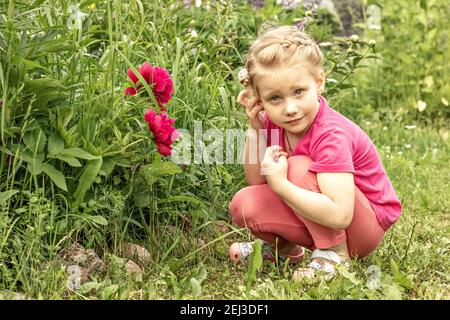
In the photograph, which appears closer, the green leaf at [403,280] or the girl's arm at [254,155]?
the green leaf at [403,280]

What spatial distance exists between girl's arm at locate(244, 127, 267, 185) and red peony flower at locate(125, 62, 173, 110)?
11.7 inches

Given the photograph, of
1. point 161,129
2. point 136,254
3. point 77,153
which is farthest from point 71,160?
point 136,254

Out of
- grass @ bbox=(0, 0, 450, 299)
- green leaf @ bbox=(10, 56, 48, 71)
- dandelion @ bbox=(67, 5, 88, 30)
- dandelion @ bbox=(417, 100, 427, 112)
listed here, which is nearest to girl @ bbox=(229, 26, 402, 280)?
grass @ bbox=(0, 0, 450, 299)

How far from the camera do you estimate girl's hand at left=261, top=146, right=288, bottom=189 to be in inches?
103

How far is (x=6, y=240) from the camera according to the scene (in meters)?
2.51

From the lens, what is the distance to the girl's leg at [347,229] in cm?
262

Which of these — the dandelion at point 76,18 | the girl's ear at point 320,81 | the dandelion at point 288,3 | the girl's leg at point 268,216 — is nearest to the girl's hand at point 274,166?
the girl's leg at point 268,216

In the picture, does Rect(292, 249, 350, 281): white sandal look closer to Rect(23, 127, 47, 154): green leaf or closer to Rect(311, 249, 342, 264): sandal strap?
Rect(311, 249, 342, 264): sandal strap

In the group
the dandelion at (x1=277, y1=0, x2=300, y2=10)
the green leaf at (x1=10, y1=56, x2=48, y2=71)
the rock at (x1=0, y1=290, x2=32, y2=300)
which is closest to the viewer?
the rock at (x1=0, y1=290, x2=32, y2=300)

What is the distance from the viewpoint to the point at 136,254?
8.96 feet

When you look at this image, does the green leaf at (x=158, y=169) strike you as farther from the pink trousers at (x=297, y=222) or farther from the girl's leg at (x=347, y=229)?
the girl's leg at (x=347, y=229)

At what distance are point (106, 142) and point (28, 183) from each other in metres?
0.28

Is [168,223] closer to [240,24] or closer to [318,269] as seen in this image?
[318,269]
